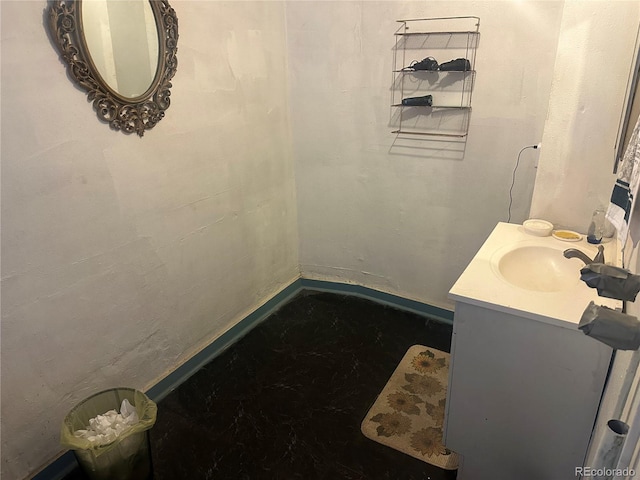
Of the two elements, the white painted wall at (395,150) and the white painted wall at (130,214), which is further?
the white painted wall at (395,150)

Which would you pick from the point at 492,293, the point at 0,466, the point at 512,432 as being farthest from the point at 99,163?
the point at 512,432

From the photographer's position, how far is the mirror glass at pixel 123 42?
158 cm

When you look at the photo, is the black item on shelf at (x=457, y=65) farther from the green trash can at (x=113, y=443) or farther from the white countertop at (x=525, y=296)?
the green trash can at (x=113, y=443)

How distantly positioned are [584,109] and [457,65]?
2.27ft

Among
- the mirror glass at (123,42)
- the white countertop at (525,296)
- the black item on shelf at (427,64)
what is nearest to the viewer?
the white countertop at (525,296)

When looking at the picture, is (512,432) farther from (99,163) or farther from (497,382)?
(99,163)

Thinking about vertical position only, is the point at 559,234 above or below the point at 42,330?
above

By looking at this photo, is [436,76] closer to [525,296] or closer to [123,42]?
[525,296]

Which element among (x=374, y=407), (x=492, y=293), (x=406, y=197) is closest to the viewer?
(x=492, y=293)

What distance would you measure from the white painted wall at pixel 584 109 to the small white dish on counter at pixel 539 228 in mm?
95

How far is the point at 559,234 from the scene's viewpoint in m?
1.79

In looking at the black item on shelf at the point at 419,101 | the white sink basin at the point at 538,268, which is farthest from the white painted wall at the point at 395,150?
the white sink basin at the point at 538,268

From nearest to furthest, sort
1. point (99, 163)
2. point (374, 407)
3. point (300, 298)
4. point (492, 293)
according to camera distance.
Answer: point (492, 293)
point (99, 163)
point (374, 407)
point (300, 298)

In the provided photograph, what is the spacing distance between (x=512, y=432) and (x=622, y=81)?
1.33 meters
